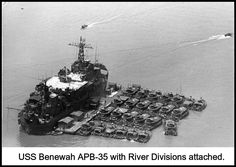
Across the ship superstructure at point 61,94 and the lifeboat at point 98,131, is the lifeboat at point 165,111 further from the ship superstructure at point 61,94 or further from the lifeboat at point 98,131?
the ship superstructure at point 61,94

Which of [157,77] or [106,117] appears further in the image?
[157,77]

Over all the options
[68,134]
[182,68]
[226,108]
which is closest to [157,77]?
[182,68]

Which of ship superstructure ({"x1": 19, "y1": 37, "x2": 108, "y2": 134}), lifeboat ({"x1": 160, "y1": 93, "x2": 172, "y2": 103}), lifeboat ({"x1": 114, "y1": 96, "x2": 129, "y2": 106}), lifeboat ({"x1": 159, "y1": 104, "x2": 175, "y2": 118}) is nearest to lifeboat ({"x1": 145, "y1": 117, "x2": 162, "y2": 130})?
lifeboat ({"x1": 159, "y1": 104, "x2": 175, "y2": 118})

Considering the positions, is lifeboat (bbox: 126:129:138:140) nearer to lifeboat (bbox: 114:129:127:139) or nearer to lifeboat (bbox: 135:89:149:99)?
lifeboat (bbox: 114:129:127:139)

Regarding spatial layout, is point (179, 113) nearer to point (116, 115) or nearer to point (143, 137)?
point (143, 137)

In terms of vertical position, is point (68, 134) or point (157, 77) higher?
point (157, 77)

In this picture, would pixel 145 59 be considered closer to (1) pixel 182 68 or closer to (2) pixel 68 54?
(1) pixel 182 68

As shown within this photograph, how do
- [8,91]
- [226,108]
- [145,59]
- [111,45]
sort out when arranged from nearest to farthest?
1. [226,108]
2. [8,91]
3. [145,59]
4. [111,45]

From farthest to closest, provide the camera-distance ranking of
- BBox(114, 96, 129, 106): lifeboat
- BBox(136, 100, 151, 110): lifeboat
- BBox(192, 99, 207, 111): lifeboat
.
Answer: BBox(114, 96, 129, 106): lifeboat → BBox(136, 100, 151, 110): lifeboat → BBox(192, 99, 207, 111): lifeboat

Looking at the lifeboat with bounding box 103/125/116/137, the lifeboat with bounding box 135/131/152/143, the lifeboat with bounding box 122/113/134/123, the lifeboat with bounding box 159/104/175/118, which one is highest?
the lifeboat with bounding box 159/104/175/118

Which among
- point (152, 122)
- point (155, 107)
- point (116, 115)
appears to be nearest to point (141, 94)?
point (155, 107)

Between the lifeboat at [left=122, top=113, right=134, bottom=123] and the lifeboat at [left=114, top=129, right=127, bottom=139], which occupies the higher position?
the lifeboat at [left=122, top=113, right=134, bottom=123]
